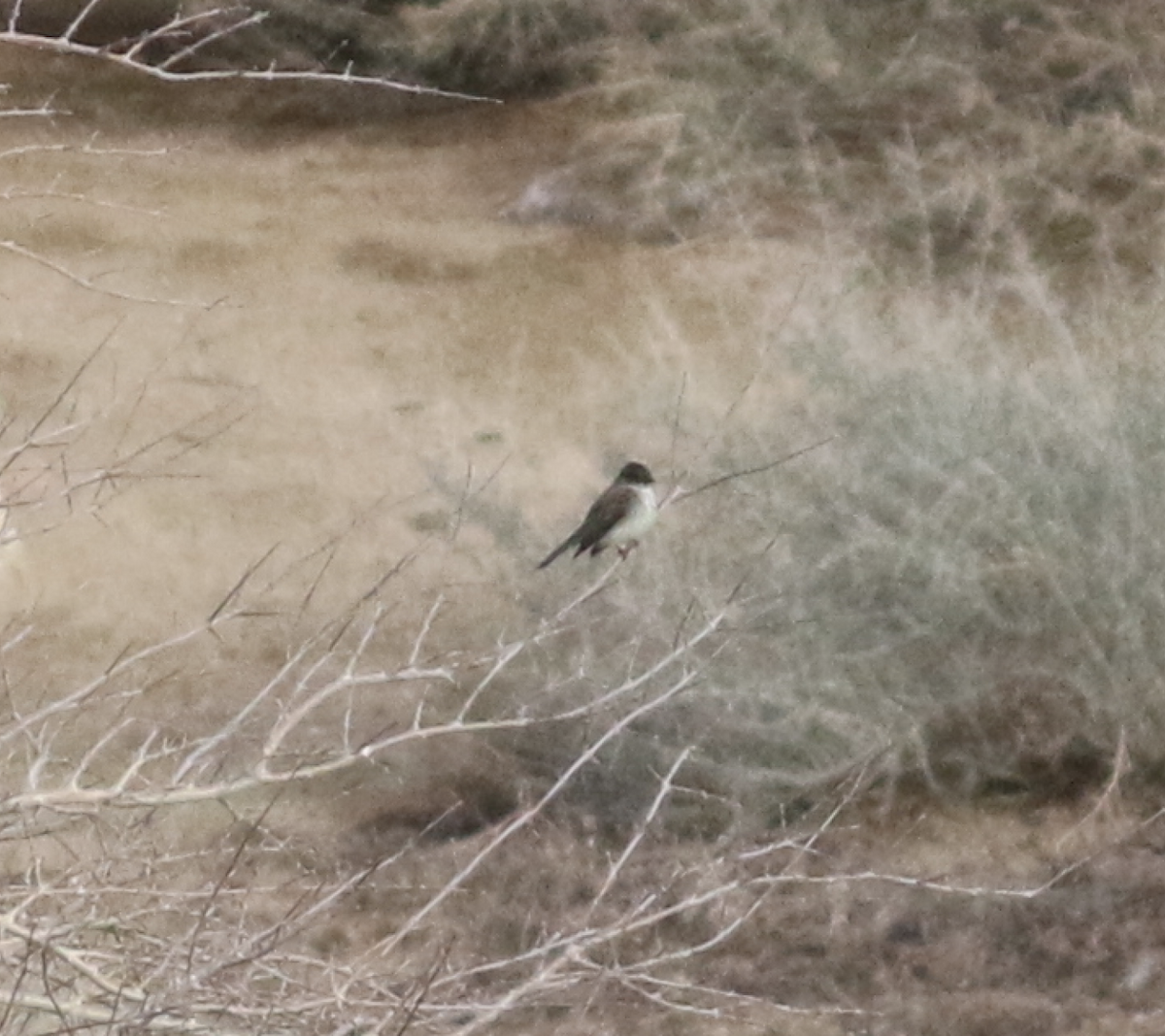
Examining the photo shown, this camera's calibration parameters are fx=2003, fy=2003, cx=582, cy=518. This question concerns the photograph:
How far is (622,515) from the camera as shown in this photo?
593 cm

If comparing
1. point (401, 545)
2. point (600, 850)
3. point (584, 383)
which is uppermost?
point (584, 383)

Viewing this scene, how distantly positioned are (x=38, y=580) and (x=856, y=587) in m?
2.69

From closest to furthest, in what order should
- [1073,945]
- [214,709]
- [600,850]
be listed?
[1073,945] → [600,850] → [214,709]

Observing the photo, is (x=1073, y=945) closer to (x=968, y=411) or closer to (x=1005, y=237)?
(x=968, y=411)

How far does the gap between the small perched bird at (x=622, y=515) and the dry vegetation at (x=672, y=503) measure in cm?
20

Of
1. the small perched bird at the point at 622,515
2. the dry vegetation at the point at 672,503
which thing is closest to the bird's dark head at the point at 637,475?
the small perched bird at the point at 622,515

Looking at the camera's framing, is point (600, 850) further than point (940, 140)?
No

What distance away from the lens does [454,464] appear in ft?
21.3

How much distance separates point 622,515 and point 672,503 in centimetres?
16

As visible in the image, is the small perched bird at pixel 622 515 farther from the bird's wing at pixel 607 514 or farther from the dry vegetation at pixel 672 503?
the dry vegetation at pixel 672 503

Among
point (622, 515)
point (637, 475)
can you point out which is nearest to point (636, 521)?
point (622, 515)

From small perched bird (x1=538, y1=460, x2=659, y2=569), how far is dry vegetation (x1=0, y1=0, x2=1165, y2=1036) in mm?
201

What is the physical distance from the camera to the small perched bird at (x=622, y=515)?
19.4 ft

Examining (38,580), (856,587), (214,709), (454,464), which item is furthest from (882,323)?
(38,580)
